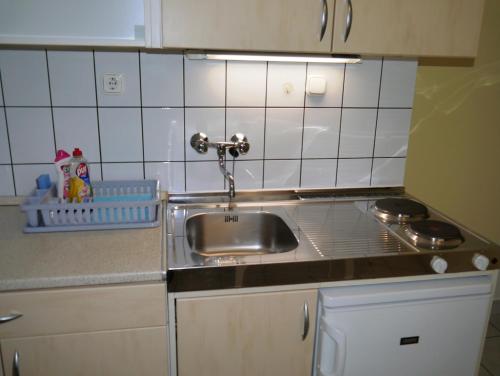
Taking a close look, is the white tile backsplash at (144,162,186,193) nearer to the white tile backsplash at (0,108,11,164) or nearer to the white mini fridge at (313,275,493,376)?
the white tile backsplash at (0,108,11,164)

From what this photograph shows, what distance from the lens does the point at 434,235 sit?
1.36m

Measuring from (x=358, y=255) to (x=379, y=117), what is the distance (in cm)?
72

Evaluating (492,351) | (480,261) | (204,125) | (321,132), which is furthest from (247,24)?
(492,351)

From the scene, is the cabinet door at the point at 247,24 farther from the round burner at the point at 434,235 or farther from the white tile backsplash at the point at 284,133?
the round burner at the point at 434,235

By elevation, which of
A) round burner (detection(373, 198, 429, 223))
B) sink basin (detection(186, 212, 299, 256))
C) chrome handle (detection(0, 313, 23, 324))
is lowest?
chrome handle (detection(0, 313, 23, 324))

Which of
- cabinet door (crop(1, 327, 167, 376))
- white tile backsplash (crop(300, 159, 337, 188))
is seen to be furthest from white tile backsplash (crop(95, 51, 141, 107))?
cabinet door (crop(1, 327, 167, 376))

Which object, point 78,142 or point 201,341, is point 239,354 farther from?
point 78,142

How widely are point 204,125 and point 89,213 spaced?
0.53m

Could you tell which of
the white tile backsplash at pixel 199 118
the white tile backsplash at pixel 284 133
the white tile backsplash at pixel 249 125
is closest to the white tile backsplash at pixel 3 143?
the white tile backsplash at pixel 199 118

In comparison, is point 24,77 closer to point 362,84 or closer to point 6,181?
point 6,181

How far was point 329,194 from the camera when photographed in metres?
1.77

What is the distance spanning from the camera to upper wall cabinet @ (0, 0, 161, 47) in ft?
3.85

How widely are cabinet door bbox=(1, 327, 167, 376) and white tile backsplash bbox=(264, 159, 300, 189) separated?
30.0 inches

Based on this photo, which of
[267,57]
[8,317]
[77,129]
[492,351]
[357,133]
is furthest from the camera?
[492,351]
